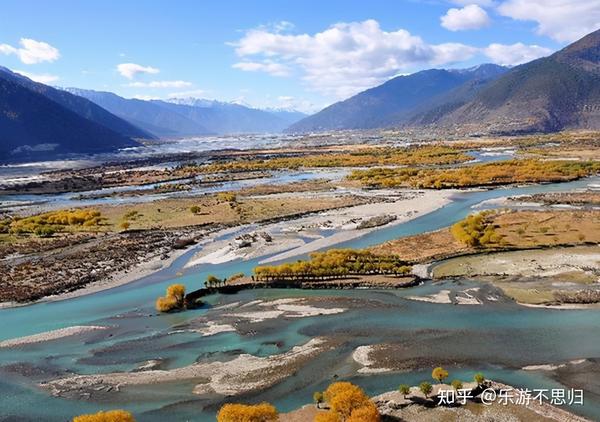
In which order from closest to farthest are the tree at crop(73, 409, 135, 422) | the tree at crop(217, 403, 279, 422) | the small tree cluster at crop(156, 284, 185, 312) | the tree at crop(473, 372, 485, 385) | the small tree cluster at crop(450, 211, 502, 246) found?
1. the tree at crop(73, 409, 135, 422)
2. the tree at crop(217, 403, 279, 422)
3. the tree at crop(473, 372, 485, 385)
4. the small tree cluster at crop(156, 284, 185, 312)
5. the small tree cluster at crop(450, 211, 502, 246)

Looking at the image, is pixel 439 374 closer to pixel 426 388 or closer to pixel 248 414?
pixel 426 388

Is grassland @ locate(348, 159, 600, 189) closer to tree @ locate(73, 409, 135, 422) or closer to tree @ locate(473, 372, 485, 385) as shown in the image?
tree @ locate(473, 372, 485, 385)

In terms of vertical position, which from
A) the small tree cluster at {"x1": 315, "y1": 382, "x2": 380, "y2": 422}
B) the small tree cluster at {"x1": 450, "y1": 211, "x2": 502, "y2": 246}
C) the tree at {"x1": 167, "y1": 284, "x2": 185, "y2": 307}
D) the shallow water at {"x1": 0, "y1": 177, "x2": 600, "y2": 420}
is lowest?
the shallow water at {"x1": 0, "y1": 177, "x2": 600, "y2": 420}

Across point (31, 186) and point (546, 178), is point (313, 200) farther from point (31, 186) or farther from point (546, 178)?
point (31, 186)

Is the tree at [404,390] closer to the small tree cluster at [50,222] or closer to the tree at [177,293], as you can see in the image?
the tree at [177,293]

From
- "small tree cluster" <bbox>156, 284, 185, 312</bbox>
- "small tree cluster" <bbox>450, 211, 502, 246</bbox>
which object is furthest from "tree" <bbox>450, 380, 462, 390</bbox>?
"small tree cluster" <bbox>450, 211, 502, 246</bbox>

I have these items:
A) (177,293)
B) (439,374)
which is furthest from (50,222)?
(439,374)

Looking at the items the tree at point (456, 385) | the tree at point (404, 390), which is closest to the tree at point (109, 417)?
the tree at point (404, 390)

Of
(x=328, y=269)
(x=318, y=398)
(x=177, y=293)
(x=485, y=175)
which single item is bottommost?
(x=318, y=398)
